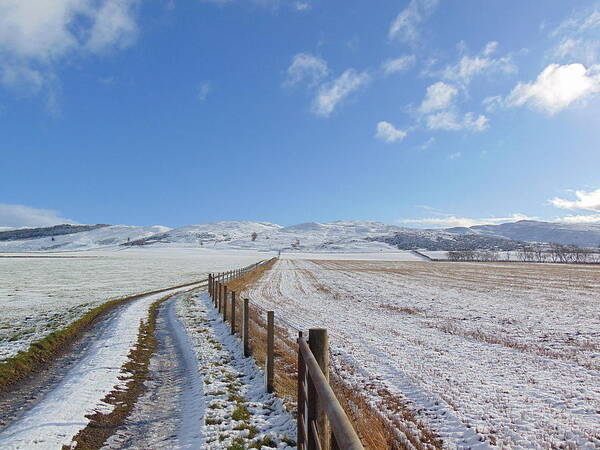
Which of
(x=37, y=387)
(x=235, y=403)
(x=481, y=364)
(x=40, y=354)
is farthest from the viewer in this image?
(x=40, y=354)

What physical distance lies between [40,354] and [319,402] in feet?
33.8

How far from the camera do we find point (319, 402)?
3.79m

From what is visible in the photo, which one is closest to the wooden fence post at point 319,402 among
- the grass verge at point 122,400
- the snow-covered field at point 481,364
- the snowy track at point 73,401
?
the snow-covered field at point 481,364

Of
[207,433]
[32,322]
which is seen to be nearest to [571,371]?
[207,433]

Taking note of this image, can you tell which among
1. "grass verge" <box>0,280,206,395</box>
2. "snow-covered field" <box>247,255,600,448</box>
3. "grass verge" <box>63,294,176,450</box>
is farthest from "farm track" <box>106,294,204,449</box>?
"snow-covered field" <box>247,255,600,448</box>

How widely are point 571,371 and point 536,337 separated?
→ 4.07 meters

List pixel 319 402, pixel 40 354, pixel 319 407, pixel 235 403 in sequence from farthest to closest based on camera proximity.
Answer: pixel 40 354
pixel 235 403
pixel 319 407
pixel 319 402

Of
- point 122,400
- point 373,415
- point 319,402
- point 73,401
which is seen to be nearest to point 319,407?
point 319,402

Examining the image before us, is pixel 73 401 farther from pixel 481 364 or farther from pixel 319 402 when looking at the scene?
pixel 481 364

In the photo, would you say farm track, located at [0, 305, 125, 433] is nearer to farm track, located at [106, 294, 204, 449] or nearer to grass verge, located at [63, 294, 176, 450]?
grass verge, located at [63, 294, 176, 450]

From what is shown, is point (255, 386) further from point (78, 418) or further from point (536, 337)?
point (536, 337)

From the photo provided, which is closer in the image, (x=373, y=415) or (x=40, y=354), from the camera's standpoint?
(x=373, y=415)

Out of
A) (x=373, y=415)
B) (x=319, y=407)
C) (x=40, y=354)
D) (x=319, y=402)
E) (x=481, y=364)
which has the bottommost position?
(x=481, y=364)

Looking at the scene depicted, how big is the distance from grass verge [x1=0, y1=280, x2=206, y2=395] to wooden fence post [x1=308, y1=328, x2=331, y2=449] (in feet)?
24.0
